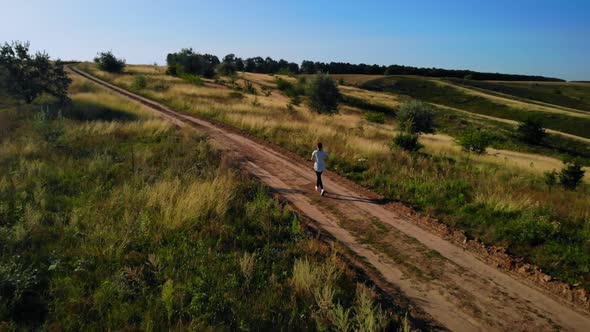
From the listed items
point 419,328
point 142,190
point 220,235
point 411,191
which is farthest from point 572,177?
point 142,190

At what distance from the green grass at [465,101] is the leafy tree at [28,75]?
6584 cm

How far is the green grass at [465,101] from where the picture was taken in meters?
55.9

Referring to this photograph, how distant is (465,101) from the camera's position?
78188mm

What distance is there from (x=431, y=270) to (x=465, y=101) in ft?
270

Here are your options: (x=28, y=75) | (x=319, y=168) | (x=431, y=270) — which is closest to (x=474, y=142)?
(x=319, y=168)

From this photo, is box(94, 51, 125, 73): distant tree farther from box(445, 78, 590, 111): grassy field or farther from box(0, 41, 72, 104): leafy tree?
box(445, 78, 590, 111): grassy field

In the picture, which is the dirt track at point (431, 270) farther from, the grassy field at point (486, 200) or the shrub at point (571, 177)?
the shrub at point (571, 177)

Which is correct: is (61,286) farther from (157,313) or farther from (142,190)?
(142,190)

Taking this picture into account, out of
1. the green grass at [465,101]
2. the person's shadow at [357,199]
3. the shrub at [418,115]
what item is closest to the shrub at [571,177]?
the person's shadow at [357,199]

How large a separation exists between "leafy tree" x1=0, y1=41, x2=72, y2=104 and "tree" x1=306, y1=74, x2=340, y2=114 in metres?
23.5

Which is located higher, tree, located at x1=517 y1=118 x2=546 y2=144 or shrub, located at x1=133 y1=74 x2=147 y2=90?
shrub, located at x1=133 y1=74 x2=147 y2=90

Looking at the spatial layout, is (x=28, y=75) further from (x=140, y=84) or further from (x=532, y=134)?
(x=532, y=134)

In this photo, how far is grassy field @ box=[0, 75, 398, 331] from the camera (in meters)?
4.77

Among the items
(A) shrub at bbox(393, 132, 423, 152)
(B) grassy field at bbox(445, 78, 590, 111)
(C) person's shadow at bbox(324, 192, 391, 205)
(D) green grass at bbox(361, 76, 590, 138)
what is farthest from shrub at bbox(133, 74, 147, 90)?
(B) grassy field at bbox(445, 78, 590, 111)
